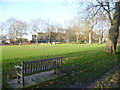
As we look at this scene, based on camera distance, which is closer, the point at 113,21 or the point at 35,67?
the point at 35,67

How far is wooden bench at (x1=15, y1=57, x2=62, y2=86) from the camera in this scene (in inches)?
153

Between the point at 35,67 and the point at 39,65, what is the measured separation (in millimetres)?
229

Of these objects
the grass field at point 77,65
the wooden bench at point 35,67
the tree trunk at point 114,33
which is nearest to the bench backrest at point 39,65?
the wooden bench at point 35,67

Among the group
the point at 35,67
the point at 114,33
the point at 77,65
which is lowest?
the point at 77,65

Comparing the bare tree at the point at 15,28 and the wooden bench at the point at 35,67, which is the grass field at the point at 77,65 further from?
the bare tree at the point at 15,28

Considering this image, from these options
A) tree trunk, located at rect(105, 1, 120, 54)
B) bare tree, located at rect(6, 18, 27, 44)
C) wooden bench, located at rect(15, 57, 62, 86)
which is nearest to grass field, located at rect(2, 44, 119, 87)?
wooden bench, located at rect(15, 57, 62, 86)

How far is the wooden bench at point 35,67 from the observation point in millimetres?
3881

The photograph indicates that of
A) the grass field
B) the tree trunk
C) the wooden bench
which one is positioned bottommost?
the grass field

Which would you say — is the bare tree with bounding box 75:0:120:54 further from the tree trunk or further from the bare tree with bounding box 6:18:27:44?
the bare tree with bounding box 6:18:27:44

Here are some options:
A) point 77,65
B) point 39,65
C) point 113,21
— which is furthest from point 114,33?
point 39,65

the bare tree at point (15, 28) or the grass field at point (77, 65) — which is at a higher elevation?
the bare tree at point (15, 28)

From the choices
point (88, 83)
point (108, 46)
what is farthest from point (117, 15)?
point (88, 83)

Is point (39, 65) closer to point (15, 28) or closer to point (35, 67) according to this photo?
point (35, 67)

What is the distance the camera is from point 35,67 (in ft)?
14.2
